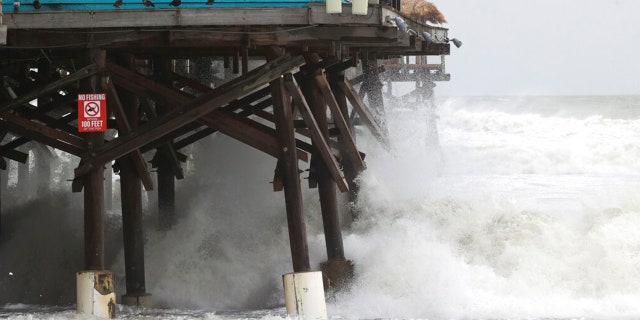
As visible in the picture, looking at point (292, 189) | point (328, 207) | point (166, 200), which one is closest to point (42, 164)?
point (166, 200)

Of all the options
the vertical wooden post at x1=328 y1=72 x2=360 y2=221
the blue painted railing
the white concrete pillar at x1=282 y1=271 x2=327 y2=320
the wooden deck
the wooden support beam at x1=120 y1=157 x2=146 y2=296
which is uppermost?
the blue painted railing

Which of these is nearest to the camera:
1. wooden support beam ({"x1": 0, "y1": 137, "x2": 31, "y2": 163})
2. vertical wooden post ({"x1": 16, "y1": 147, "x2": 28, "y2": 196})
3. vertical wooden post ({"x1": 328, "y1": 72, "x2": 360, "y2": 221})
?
vertical wooden post ({"x1": 328, "y1": 72, "x2": 360, "y2": 221})

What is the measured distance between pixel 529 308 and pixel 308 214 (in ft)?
21.6

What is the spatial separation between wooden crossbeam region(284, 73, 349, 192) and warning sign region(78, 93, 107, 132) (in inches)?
83.5

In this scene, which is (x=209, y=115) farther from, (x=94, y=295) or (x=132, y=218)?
(x=94, y=295)

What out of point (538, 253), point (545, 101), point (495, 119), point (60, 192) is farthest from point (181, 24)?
point (545, 101)

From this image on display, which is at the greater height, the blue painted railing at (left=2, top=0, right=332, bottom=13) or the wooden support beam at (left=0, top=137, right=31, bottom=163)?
the blue painted railing at (left=2, top=0, right=332, bottom=13)

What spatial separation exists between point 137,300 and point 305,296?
3.36 meters

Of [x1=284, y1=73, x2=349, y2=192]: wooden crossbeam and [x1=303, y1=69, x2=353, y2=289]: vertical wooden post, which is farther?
[x1=303, y1=69, x2=353, y2=289]: vertical wooden post

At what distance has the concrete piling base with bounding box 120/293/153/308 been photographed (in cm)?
1647

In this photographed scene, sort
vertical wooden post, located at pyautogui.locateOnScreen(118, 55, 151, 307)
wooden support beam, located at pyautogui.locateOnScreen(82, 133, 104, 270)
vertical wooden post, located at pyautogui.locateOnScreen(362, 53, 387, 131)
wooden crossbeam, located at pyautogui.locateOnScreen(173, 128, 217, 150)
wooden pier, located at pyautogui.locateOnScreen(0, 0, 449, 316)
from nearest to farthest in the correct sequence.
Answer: wooden pier, located at pyautogui.locateOnScreen(0, 0, 449, 316), wooden support beam, located at pyautogui.locateOnScreen(82, 133, 104, 270), vertical wooden post, located at pyautogui.locateOnScreen(118, 55, 151, 307), wooden crossbeam, located at pyautogui.locateOnScreen(173, 128, 217, 150), vertical wooden post, located at pyautogui.locateOnScreen(362, 53, 387, 131)

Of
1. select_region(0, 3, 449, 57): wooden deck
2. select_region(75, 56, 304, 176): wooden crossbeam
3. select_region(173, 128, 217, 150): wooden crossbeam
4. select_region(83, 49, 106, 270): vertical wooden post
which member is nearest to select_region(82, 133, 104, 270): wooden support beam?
select_region(83, 49, 106, 270): vertical wooden post

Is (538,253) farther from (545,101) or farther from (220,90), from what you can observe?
(545,101)

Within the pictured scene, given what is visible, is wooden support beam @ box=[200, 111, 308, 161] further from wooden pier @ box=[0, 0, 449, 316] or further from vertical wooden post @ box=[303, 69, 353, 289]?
vertical wooden post @ box=[303, 69, 353, 289]
